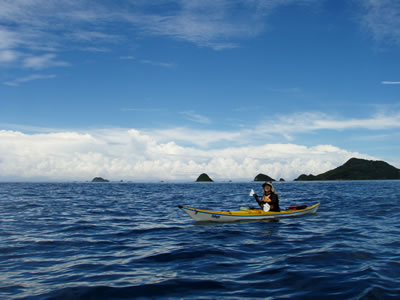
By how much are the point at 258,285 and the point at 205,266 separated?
204 centimetres

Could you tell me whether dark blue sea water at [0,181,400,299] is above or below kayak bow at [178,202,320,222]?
below

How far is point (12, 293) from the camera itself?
6.70m

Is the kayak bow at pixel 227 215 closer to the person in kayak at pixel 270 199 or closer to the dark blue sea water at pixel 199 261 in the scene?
the person in kayak at pixel 270 199

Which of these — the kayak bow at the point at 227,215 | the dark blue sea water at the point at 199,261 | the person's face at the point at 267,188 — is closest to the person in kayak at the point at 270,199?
the person's face at the point at 267,188

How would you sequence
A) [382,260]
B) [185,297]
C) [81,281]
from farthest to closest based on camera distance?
[382,260], [81,281], [185,297]

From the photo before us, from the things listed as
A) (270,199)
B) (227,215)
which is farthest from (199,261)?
(270,199)

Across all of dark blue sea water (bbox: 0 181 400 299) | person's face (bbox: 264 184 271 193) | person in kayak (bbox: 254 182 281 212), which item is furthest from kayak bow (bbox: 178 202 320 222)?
person's face (bbox: 264 184 271 193)

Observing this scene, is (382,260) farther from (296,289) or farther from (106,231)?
(106,231)

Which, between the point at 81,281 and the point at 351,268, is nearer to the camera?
the point at 81,281

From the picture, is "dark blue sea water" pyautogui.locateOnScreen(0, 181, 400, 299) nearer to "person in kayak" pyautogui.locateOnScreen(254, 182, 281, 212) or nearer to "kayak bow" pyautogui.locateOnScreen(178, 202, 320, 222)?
"kayak bow" pyautogui.locateOnScreen(178, 202, 320, 222)

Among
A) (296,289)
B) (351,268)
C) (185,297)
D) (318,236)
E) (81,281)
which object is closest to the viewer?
(185,297)

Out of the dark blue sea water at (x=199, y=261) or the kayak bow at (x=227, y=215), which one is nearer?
the dark blue sea water at (x=199, y=261)

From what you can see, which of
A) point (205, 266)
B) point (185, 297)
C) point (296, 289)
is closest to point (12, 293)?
point (185, 297)

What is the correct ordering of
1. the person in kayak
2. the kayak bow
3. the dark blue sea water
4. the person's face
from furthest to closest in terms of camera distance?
the person's face < the person in kayak < the kayak bow < the dark blue sea water
